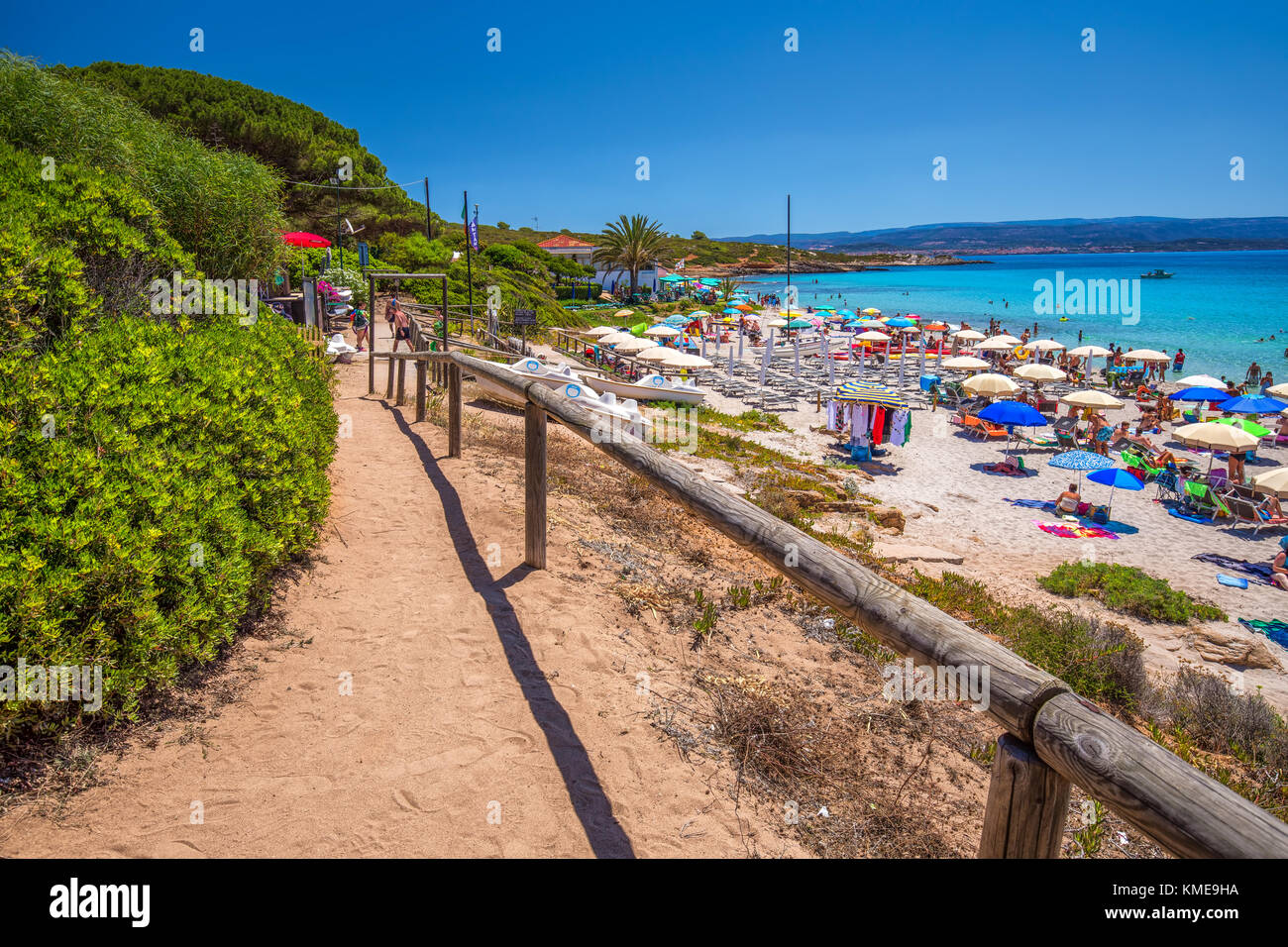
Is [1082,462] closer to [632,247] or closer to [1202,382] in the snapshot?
[1202,382]

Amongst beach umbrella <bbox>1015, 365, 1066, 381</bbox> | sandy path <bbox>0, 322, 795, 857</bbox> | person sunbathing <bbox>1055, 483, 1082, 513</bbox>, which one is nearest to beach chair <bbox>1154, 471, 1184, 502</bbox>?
person sunbathing <bbox>1055, 483, 1082, 513</bbox>

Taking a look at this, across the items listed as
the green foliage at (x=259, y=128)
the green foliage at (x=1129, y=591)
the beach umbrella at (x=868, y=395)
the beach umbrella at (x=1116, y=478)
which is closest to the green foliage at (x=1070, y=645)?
the green foliage at (x=1129, y=591)

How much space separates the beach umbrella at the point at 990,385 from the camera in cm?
2027

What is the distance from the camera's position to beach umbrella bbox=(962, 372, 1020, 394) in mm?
20266

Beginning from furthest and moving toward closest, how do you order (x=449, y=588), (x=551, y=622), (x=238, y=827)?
(x=449, y=588) < (x=551, y=622) < (x=238, y=827)

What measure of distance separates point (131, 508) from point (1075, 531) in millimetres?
14683

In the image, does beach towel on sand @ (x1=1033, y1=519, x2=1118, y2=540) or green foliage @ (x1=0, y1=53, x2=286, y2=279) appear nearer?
green foliage @ (x1=0, y1=53, x2=286, y2=279)

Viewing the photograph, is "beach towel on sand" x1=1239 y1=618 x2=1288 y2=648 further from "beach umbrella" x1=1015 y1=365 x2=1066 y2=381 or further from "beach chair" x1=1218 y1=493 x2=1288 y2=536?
"beach umbrella" x1=1015 y1=365 x2=1066 y2=381

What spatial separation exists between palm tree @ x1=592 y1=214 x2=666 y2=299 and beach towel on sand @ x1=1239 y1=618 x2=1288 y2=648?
47668 mm

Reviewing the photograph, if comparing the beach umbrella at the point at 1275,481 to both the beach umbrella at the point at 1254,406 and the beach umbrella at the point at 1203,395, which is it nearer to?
the beach umbrella at the point at 1254,406

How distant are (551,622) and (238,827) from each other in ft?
6.67

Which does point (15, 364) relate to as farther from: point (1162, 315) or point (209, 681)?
point (1162, 315)

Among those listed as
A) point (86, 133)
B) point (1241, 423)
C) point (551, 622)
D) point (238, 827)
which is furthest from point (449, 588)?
point (1241, 423)
